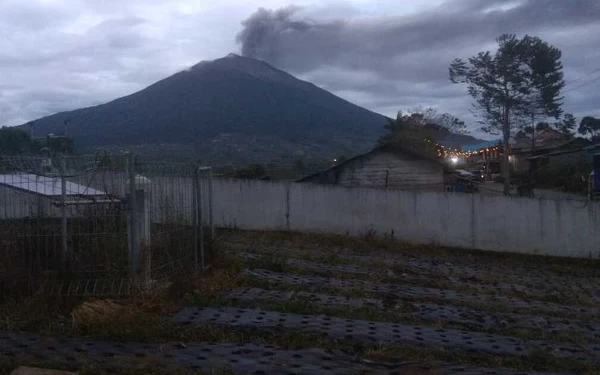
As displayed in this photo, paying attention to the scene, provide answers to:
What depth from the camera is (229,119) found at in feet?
180

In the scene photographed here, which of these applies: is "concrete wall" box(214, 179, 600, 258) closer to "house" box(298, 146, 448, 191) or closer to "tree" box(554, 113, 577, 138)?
"house" box(298, 146, 448, 191)

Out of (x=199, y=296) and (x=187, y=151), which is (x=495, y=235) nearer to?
(x=199, y=296)

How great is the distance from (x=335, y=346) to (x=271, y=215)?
14.4 m

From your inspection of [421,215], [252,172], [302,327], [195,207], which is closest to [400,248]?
[421,215]

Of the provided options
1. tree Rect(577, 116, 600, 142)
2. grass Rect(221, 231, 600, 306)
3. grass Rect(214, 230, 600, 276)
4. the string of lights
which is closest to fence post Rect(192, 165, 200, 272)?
grass Rect(221, 231, 600, 306)

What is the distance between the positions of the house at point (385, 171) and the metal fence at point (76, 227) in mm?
21669

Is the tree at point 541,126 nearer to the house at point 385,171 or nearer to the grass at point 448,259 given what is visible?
the house at point 385,171

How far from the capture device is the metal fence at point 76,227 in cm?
938

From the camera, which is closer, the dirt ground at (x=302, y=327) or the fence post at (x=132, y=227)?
the dirt ground at (x=302, y=327)

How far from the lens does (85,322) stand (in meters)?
8.30

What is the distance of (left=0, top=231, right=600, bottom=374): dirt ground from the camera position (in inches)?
288

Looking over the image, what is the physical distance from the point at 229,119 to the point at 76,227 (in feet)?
150

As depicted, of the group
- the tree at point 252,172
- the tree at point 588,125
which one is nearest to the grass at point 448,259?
the tree at point 252,172

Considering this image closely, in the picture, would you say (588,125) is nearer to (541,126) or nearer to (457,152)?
(541,126)
